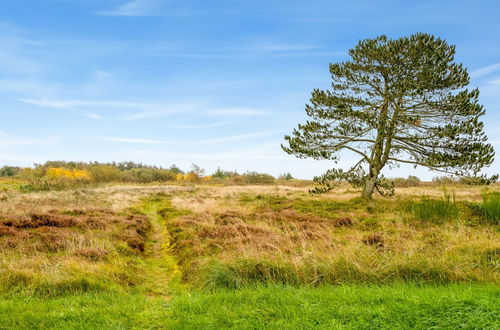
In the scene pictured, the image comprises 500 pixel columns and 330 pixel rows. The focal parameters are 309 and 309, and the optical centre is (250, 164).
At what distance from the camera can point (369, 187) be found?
22078mm

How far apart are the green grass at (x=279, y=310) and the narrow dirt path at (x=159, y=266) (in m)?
1.47

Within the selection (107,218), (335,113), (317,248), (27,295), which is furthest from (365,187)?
(27,295)

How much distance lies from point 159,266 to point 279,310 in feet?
19.0

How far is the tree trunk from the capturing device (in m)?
21.8

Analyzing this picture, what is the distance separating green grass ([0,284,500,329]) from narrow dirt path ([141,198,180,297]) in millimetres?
1475

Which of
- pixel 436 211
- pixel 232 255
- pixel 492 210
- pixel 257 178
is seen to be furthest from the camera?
pixel 257 178

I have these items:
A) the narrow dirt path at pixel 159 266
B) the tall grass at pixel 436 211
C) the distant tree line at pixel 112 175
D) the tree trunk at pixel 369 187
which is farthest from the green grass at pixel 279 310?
the distant tree line at pixel 112 175

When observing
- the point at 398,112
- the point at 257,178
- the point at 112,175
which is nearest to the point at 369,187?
the point at 398,112

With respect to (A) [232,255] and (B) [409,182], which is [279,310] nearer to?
(A) [232,255]

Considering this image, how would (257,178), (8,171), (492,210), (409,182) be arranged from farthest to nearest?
(8,171) < (257,178) < (409,182) < (492,210)

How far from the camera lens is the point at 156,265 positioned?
31.4 feet

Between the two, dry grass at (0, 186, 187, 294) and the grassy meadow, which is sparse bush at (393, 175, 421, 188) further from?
dry grass at (0, 186, 187, 294)

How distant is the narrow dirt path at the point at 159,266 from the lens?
7.42 meters

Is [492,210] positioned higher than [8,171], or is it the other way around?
[8,171]
